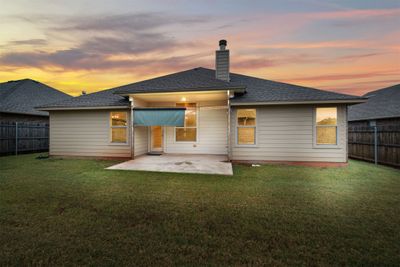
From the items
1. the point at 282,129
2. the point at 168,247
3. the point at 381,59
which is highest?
the point at 381,59

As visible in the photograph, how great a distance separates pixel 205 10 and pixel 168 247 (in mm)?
9600

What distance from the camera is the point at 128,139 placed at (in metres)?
9.06

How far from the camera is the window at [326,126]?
7.75 metres

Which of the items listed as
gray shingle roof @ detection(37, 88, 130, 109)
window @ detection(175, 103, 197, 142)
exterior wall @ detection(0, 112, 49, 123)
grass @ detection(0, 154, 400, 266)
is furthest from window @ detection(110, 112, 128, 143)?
exterior wall @ detection(0, 112, 49, 123)

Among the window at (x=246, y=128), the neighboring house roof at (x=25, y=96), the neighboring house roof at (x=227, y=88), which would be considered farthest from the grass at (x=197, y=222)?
the neighboring house roof at (x=25, y=96)

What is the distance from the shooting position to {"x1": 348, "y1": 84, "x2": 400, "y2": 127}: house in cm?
950

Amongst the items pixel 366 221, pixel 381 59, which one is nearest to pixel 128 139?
pixel 366 221

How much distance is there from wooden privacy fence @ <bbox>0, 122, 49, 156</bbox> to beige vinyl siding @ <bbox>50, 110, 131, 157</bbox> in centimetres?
324

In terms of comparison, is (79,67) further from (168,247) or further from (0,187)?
(168,247)

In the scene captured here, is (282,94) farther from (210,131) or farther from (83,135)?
(83,135)

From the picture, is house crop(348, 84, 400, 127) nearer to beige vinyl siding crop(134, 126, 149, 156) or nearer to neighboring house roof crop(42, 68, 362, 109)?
neighboring house roof crop(42, 68, 362, 109)

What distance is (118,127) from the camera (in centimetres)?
923

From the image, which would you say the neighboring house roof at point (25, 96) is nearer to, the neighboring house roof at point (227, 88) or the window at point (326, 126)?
the neighboring house roof at point (227, 88)

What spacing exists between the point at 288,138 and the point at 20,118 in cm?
1585
